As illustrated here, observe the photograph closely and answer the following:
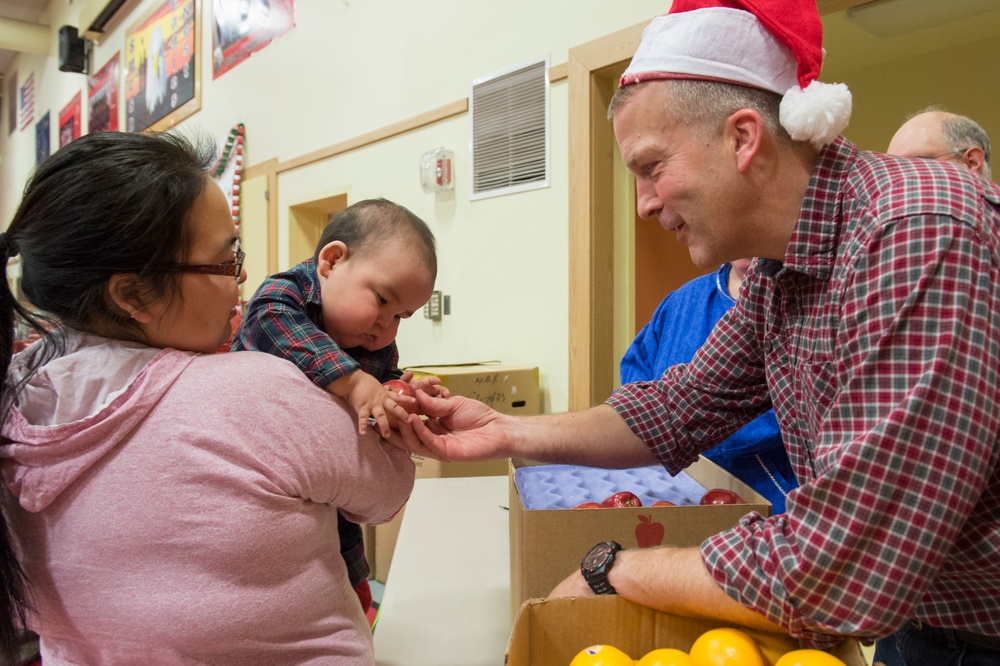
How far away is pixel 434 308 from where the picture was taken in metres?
4.25

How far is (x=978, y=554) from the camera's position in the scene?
90 centimetres

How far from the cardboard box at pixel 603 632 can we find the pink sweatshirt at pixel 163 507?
0.28 meters

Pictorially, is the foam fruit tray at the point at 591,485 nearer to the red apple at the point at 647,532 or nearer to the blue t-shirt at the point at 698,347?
the blue t-shirt at the point at 698,347

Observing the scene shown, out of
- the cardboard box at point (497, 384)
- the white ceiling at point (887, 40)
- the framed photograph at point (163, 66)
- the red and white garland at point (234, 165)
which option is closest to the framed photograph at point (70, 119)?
the framed photograph at point (163, 66)

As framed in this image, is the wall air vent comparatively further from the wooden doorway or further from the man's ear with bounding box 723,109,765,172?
the man's ear with bounding box 723,109,765,172

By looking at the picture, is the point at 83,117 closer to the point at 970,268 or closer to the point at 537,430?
the point at 537,430

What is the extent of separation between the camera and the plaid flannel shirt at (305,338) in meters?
1.31

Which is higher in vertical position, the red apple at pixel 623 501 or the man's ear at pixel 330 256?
the man's ear at pixel 330 256

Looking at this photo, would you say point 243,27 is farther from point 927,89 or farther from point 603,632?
point 603,632

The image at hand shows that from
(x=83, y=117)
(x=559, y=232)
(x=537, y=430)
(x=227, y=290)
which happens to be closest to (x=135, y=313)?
(x=227, y=290)

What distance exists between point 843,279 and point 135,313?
37.3 inches

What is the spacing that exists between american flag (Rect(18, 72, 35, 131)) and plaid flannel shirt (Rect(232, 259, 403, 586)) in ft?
40.1

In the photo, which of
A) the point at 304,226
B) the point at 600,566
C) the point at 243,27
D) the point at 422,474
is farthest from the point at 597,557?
the point at 243,27

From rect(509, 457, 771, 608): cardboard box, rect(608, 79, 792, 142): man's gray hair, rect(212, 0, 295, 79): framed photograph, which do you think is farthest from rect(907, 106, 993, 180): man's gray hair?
rect(212, 0, 295, 79): framed photograph
